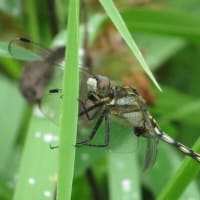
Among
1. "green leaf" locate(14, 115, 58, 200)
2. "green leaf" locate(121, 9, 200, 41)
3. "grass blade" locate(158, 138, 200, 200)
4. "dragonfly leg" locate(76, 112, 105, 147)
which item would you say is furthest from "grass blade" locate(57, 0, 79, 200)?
"green leaf" locate(121, 9, 200, 41)

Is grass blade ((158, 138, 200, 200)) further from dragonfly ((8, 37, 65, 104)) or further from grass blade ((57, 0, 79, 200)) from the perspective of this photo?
dragonfly ((8, 37, 65, 104))

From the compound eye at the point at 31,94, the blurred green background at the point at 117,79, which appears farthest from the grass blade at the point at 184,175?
the compound eye at the point at 31,94

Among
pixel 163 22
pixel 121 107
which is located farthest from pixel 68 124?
pixel 163 22

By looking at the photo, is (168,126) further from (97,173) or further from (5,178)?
(5,178)

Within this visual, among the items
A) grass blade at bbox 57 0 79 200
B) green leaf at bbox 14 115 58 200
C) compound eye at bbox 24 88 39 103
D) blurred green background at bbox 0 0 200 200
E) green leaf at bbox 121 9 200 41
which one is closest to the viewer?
grass blade at bbox 57 0 79 200

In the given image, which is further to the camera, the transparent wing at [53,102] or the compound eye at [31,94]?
the compound eye at [31,94]

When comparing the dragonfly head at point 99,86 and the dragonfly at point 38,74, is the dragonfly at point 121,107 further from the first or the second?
the dragonfly at point 38,74

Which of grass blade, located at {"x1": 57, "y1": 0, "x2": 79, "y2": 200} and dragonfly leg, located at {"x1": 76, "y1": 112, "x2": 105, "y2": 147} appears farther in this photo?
dragonfly leg, located at {"x1": 76, "y1": 112, "x2": 105, "y2": 147}
